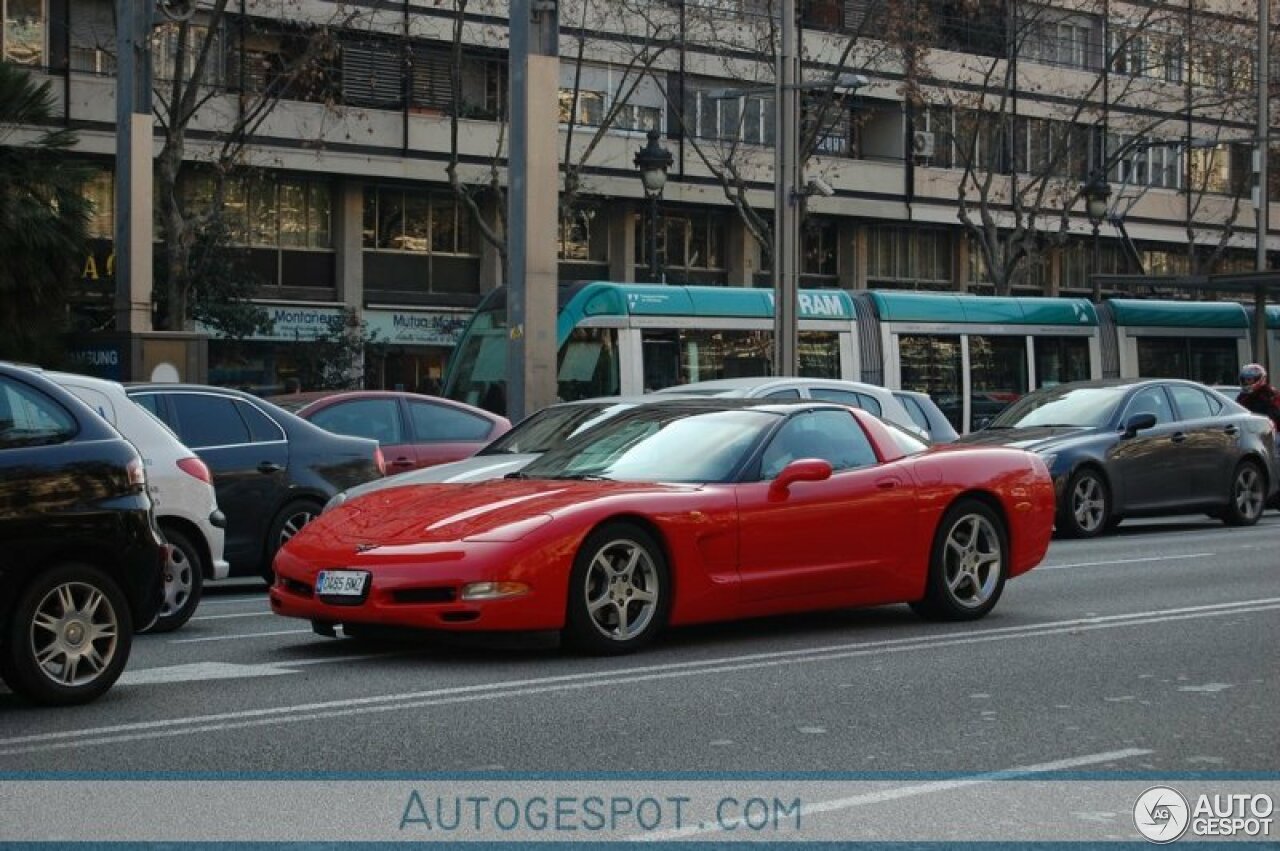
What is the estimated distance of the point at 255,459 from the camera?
624 inches

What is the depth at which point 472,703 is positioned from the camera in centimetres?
908

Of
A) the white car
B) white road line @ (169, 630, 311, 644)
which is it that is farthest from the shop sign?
white road line @ (169, 630, 311, 644)

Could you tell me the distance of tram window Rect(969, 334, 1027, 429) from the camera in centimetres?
3328

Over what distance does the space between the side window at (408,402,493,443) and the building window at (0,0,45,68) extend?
23.8 meters

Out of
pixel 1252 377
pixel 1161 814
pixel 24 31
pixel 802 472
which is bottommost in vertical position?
pixel 1161 814

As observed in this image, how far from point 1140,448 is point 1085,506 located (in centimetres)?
90

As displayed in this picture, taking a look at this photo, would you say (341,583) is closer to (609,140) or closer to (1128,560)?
(1128,560)

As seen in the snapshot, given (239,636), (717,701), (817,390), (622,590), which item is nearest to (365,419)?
(817,390)

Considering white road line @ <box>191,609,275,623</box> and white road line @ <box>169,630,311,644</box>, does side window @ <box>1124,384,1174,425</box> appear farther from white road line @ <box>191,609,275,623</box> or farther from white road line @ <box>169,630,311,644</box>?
white road line @ <box>169,630,311,644</box>

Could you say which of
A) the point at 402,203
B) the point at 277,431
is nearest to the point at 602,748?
the point at 277,431

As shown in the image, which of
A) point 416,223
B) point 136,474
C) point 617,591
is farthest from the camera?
point 416,223

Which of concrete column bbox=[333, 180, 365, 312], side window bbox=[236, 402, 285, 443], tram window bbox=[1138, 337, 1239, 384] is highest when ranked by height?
concrete column bbox=[333, 180, 365, 312]

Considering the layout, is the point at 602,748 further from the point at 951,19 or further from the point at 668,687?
the point at 951,19

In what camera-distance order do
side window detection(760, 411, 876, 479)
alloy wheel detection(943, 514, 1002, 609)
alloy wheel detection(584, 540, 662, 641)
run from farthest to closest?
alloy wheel detection(943, 514, 1002, 609) → side window detection(760, 411, 876, 479) → alloy wheel detection(584, 540, 662, 641)
